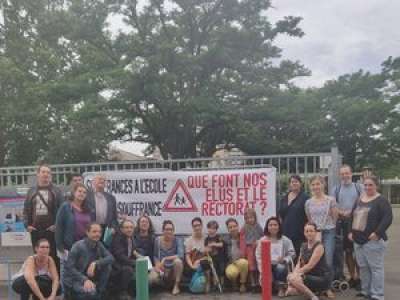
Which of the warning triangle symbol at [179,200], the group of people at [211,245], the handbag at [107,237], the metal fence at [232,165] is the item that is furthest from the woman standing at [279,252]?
the handbag at [107,237]

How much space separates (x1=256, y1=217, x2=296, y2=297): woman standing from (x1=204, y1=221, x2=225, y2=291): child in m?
0.65

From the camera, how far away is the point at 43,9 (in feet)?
109

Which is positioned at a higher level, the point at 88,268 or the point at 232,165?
the point at 232,165

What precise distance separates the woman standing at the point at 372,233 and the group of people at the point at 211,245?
1 centimetres

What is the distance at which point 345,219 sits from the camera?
8352 mm

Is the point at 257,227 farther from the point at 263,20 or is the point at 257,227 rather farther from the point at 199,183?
the point at 263,20

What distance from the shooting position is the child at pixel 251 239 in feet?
28.0

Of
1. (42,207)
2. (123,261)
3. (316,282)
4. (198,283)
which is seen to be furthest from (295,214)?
(42,207)

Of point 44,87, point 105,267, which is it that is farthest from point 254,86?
point 105,267

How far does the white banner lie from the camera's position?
30.1 feet

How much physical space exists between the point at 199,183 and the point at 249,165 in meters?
1.03

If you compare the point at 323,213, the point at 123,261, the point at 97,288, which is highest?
the point at 323,213

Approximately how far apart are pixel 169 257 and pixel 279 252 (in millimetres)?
1661

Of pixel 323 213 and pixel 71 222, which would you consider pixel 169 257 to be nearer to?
pixel 71 222
